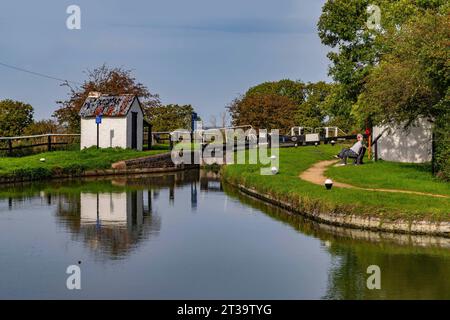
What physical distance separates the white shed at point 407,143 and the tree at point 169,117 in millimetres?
30605

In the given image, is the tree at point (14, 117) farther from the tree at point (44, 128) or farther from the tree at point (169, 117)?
the tree at point (169, 117)

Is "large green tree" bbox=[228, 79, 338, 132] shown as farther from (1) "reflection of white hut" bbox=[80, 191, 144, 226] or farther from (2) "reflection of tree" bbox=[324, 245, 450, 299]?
(2) "reflection of tree" bbox=[324, 245, 450, 299]

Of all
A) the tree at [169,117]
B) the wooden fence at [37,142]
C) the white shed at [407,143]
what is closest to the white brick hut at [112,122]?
the wooden fence at [37,142]

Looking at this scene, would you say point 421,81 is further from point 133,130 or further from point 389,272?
point 133,130

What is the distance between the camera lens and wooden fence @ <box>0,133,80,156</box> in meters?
44.1

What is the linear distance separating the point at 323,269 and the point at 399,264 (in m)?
1.96

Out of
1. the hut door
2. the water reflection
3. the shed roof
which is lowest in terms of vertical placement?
the water reflection

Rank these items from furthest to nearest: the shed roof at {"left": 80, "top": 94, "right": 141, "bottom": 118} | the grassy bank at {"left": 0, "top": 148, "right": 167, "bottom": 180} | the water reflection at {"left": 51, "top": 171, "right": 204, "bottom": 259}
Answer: the shed roof at {"left": 80, "top": 94, "right": 141, "bottom": 118} < the grassy bank at {"left": 0, "top": 148, "right": 167, "bottom": 180} < the water reflection at {"left": 51, "top": 171, "right": 204, "bottom": 259}

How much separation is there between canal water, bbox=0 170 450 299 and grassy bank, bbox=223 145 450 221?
2.44 ft

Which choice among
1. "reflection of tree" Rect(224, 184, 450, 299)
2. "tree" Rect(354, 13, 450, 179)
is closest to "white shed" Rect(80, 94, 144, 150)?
"tree" Rect(354, 13, 450, 179)

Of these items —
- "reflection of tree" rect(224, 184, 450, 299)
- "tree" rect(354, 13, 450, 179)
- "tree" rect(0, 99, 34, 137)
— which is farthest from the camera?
"tree" rect(0, 99, 34, 137)

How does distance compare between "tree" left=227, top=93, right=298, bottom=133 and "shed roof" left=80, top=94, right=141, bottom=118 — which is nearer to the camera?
"shed roof" left=80, top=94, right=141, bottom=118

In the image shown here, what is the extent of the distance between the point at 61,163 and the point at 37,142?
32.1ft
